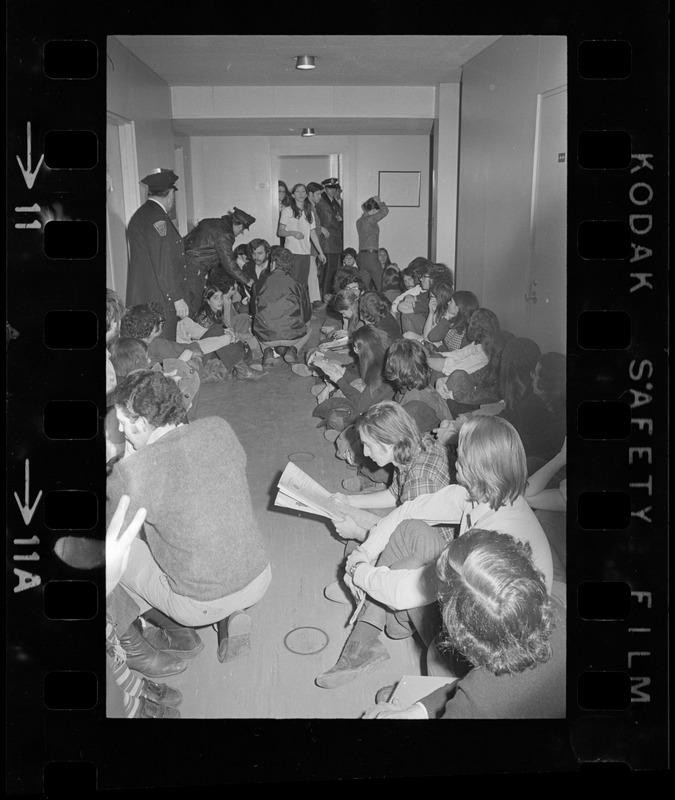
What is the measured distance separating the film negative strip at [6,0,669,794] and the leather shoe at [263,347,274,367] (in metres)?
0.54

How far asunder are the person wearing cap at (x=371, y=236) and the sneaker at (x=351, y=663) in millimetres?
1066

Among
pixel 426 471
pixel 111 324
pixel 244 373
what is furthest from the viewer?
pixel 244 373

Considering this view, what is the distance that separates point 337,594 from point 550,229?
1.22m

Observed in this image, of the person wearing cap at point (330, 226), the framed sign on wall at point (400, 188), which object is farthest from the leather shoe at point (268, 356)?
the framed sign on wall at point (400, 188)

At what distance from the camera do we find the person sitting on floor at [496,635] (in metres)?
1.94

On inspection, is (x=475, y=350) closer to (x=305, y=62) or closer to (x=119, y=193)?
(x=305, y=62)

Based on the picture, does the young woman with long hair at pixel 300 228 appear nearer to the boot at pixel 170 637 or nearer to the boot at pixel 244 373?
the boot at pixel 244 373

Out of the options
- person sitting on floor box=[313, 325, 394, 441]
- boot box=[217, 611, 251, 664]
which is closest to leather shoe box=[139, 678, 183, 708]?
boot box=[217, 611, 251, 664]

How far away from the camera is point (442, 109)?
2.32 metres
